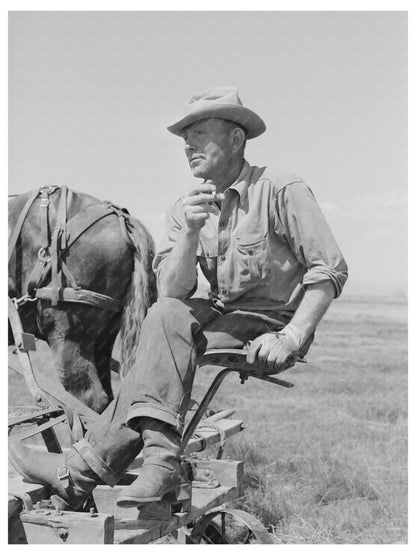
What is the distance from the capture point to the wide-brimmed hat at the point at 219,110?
7.93 ft

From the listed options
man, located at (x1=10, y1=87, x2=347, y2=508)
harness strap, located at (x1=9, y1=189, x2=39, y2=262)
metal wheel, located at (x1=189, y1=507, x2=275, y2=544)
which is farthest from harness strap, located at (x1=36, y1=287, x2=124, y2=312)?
man, located at (x1=10, y1=87, x2=347, y2=508)

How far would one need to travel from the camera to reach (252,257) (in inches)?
96.5

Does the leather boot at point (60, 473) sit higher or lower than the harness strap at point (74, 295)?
lower

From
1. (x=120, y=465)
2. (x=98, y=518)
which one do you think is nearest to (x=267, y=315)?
(x=120, y=465)

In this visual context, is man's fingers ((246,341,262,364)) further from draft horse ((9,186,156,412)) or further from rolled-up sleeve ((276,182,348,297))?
draft horse ((9,186,156,412))

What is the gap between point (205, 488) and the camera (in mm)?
3211

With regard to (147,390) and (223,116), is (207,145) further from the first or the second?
(147,390)

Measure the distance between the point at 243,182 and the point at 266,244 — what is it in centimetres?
24

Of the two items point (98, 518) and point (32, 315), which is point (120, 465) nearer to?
point (98, 518)

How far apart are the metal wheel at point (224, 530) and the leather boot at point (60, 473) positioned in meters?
0.90

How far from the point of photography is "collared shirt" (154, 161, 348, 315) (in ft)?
7.89

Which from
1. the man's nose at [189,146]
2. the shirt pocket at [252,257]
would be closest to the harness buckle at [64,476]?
the shirt pocket at [252,257]

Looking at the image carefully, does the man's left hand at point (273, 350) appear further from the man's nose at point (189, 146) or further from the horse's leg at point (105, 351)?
the horse's leg at point (105, 351)

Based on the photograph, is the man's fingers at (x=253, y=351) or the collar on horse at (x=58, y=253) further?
the collar on horse at (x=58, y=253)
